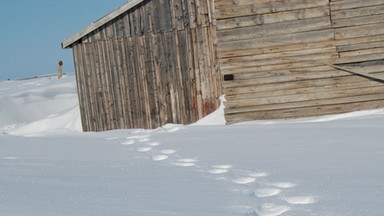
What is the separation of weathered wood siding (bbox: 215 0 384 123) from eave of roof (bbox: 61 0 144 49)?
232 centimetres

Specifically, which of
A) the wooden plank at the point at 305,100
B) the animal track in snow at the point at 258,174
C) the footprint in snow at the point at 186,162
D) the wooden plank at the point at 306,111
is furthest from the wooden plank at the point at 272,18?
the animal track in snow at the point at 258,174

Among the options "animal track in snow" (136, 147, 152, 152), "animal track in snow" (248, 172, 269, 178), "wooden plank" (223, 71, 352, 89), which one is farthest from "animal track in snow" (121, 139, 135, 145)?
"animal track in snow" (248, 172, 269, 178)

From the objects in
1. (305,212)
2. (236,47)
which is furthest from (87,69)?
(305,212)

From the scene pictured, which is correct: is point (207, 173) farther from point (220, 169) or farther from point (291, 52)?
point (291, 52)

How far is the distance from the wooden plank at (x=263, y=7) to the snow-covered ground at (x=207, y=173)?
233 cm

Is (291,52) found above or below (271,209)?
above

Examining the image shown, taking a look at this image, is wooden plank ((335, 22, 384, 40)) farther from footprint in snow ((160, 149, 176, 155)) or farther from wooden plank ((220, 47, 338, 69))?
footprint in snow ((160, 149, 176, 155))

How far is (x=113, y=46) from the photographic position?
10.8 meters

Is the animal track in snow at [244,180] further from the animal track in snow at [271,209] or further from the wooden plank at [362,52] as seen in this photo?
the wooden plank at [362,52]

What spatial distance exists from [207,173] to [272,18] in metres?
4.86

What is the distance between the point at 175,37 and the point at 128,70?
1249 millimetres

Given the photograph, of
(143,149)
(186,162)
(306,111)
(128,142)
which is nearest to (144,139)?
(128,142)

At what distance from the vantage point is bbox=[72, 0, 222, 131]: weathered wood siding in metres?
10.2

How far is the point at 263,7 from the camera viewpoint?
8.68m
